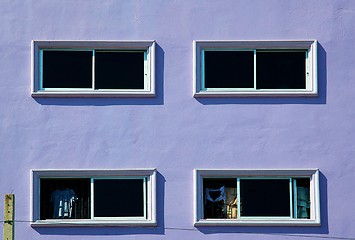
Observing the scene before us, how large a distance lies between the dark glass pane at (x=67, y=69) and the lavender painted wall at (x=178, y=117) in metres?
0.36


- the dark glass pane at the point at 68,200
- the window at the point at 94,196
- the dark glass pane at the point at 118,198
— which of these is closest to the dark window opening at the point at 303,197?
the window at the point at 94,196

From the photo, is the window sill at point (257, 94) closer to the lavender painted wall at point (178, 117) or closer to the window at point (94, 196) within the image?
the lavender painted wall at point (178, 117)

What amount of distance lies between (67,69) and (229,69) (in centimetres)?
333

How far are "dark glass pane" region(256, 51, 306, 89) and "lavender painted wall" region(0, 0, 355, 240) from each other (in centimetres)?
40

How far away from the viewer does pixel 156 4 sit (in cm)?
1711

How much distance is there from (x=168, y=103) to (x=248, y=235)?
3.09 meters

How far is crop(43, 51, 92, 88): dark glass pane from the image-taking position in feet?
56.0

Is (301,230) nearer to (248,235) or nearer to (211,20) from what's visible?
(248,235)

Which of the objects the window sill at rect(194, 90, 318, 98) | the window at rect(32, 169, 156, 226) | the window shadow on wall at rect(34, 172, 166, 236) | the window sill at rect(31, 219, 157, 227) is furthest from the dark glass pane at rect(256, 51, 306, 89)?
the window sill at rect(31, 219, 157, 227)

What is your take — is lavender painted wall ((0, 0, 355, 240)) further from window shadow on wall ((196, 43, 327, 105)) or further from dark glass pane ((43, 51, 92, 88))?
dark glass pane ((43, 51, 92, 88))

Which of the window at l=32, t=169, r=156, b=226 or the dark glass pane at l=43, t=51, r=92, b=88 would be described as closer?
the window at l=32, t=169, r=156, b=226

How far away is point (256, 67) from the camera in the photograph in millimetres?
17219

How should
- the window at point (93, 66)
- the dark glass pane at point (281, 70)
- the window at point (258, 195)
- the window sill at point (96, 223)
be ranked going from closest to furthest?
the window sill at point (96, 223) < the window at point (258, 195) < the window at point (93, 66) < the dark glass pane at point (281, 70)

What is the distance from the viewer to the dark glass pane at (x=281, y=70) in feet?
56.4
